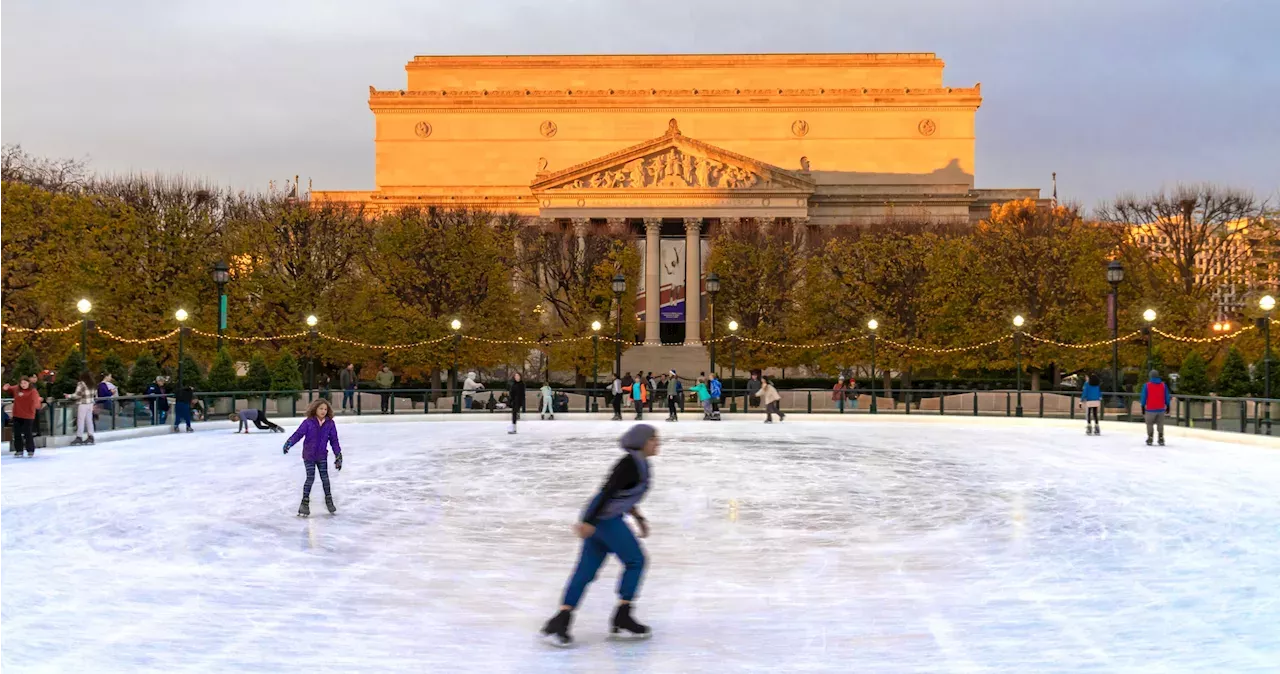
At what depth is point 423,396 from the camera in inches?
1586

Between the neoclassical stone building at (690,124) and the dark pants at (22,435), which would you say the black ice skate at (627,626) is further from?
the neoclassical stone building at (690,124)

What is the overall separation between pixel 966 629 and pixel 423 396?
3331cm

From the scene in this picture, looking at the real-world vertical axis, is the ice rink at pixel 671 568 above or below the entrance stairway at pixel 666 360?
below

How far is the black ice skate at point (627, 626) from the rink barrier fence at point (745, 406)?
66.4 ft

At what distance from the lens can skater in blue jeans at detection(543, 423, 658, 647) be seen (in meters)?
7.70

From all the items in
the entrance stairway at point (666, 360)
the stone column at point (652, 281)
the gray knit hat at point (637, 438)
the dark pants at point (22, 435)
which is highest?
the stone column at point (652, 281)

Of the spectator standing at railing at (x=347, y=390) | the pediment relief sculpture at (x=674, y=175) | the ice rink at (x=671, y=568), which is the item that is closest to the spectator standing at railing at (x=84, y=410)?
the ice rink at (x=671, y=568)

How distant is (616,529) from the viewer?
7.80 meters

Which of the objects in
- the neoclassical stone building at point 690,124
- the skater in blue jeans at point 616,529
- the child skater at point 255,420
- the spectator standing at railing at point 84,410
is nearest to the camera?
the skater in blue jeans at point 616,529

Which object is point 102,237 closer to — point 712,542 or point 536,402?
point 536,402

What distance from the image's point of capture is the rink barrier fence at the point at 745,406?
88.8 ft

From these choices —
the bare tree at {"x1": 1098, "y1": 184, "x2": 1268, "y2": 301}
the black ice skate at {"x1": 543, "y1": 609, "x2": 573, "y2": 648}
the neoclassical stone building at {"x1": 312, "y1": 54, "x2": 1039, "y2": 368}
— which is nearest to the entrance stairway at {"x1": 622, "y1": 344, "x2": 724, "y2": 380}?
the neoclassical stone building at {"x1": 312, "y1": 54, "x2": 1039, "y2": 368}

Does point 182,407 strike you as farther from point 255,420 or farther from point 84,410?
point 84,410

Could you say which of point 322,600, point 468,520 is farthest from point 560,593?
point 468,520
